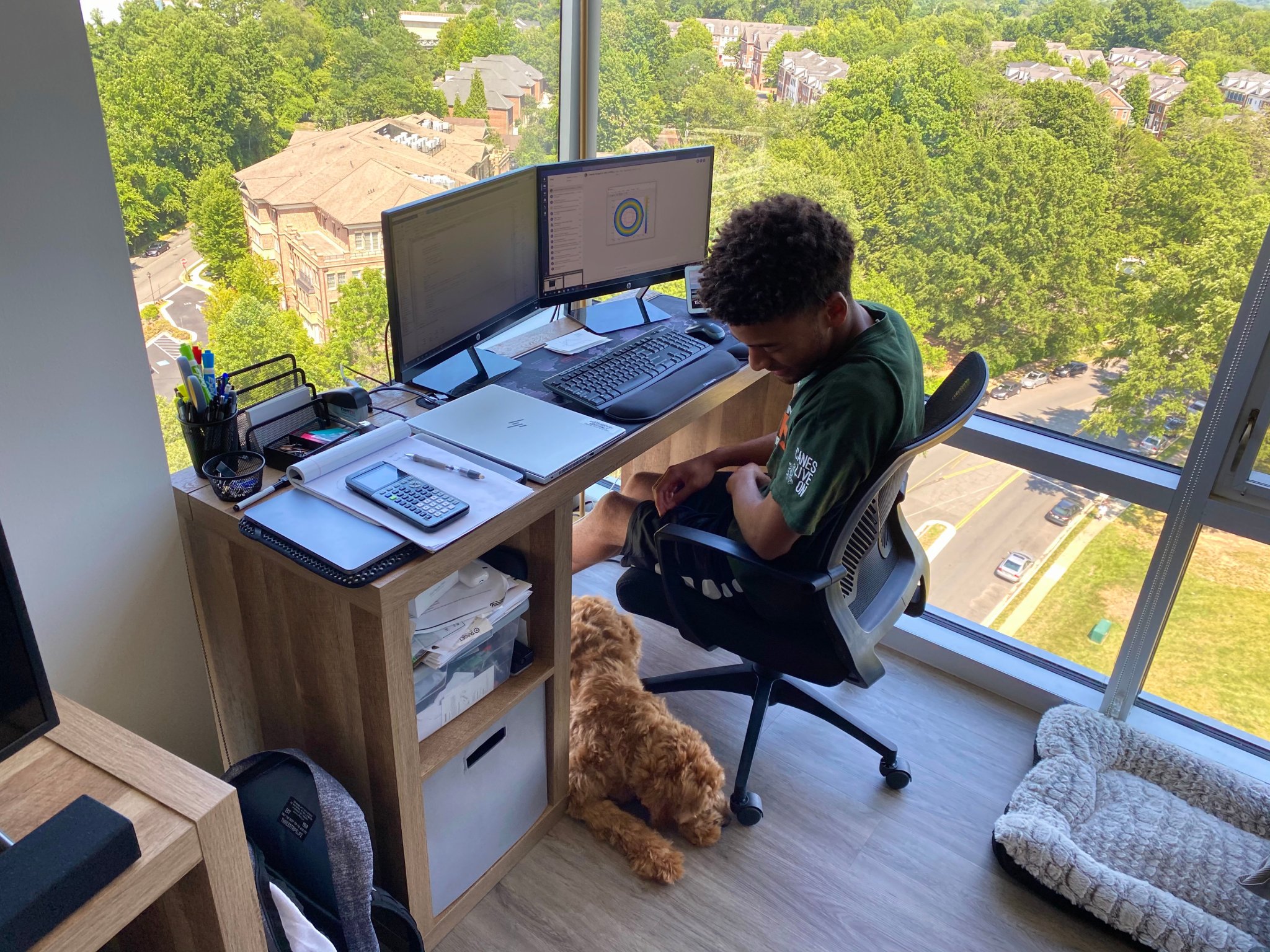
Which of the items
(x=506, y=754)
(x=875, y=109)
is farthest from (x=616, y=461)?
(x=875, y=109)

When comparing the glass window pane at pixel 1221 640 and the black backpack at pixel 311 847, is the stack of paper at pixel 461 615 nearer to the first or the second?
the black backpack at pixel 311 847

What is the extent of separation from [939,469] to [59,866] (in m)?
2.01

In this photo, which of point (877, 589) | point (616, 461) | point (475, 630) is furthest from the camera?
point (877, 589)

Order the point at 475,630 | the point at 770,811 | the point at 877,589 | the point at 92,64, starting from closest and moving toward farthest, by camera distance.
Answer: the point at 92,64
the point at 475,630
the point at 877,589
the point at 770,811

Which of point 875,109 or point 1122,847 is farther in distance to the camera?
point 875,109

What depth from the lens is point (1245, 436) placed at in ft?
6.26

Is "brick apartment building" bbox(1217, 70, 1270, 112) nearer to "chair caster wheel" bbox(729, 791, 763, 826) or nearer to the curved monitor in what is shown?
the curved monitor

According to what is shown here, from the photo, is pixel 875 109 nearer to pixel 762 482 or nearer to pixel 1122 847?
pixel 762 482

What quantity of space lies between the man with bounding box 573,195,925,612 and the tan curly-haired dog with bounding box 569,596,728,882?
0.38 metres

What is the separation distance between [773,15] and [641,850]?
1928 mm

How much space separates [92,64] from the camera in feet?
4.13

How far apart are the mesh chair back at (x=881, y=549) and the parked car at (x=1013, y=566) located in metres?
0.51

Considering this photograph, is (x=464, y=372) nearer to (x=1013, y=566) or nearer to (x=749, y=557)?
(x=749, y=557)

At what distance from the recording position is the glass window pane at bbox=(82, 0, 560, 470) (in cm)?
154
